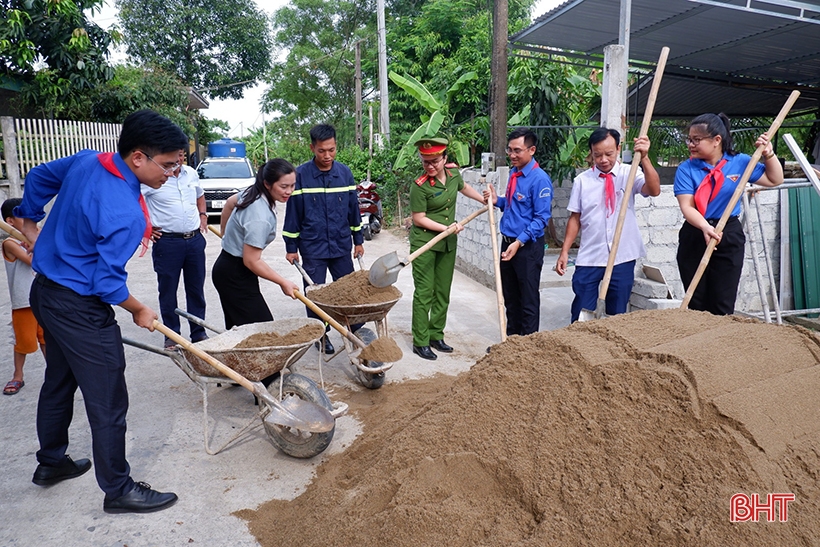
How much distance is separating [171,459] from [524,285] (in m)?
2.85

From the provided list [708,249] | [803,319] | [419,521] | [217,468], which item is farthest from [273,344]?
[803,319]

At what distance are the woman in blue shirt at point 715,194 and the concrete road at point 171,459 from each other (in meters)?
1.98

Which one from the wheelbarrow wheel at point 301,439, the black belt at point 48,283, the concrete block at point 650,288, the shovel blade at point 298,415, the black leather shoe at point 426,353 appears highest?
the black belt at point 48,283

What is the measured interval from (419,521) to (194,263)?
3362 mm

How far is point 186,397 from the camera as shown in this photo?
4.29m

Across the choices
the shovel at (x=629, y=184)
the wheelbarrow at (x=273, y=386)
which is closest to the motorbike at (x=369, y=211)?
the shovel at (x=629, y=184)

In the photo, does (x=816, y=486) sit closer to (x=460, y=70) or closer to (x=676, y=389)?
(x=676, y=389)

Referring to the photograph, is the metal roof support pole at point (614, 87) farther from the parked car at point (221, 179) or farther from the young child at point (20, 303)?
the parked car at point (221, 179)

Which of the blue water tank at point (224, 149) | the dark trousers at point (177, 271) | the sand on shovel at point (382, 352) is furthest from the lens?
the blue water tank at point (224, 149)

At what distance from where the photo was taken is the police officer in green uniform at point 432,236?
493 centimetres

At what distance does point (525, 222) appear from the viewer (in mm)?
4699

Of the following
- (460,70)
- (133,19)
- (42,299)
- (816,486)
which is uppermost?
(133,19)

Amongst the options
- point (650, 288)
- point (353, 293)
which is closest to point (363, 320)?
point (353, 293)

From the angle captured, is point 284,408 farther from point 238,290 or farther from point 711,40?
point 711,40
